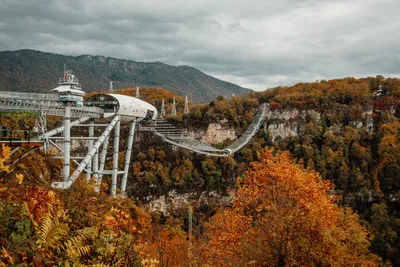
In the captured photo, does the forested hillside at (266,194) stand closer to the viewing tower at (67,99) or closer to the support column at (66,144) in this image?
the support column at (66,144)

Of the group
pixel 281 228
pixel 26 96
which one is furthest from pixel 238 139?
pixel 281 228

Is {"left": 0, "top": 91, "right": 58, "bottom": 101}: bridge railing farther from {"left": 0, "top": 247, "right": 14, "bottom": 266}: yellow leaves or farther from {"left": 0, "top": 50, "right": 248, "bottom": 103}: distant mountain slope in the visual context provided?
{"left": 0, "top": 50, "right": 248, "bottom": 103}: distant mountain slope

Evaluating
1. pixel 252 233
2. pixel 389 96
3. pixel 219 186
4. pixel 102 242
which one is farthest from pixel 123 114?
pixel 389 96

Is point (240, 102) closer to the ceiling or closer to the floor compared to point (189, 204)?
closer to the ceiling

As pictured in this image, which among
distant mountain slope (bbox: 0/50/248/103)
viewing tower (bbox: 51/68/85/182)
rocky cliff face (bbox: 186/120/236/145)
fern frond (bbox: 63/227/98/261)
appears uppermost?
distant mountain slope (bbox: 0/50/248/103)

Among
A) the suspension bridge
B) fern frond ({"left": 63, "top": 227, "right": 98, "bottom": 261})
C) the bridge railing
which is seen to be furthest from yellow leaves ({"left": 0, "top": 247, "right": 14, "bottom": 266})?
the bridge railing

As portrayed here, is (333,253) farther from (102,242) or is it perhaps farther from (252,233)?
(102,242)
